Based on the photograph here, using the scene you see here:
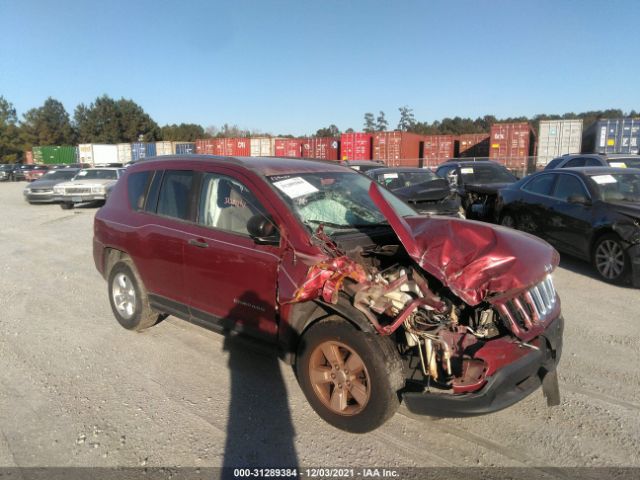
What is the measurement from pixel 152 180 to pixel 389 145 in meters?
27.5

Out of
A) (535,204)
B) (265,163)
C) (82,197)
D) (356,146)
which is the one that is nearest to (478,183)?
(535,204)

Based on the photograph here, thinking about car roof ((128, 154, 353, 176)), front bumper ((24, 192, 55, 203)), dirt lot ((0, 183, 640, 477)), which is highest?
car roof ((128, 154, 353, 176))

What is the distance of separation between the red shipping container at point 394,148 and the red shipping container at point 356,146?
0.47m

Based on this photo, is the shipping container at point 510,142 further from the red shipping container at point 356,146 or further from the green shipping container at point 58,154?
the green shipping container at point 58,154

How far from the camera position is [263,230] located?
127 inches

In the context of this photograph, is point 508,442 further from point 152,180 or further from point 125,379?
point 152,180

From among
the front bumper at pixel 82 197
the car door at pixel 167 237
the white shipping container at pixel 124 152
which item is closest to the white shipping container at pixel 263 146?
the white shipping container at pixel 124 152

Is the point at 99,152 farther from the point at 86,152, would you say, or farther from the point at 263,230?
the point at 263,230

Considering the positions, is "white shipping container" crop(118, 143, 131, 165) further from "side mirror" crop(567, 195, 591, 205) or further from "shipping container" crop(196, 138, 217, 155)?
"side mirror" crop(567, 195, 591, 205)

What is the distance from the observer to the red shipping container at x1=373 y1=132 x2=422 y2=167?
30.5 metres

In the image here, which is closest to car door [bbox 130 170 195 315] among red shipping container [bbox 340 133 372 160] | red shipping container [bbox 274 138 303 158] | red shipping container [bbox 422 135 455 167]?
red shipping container [bbox 340 133 372 160]

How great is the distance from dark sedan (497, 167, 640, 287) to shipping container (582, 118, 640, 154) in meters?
Result: 16.1

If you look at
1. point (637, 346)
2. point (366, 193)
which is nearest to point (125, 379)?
point (366, 193)

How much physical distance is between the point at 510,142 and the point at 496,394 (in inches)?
1054
